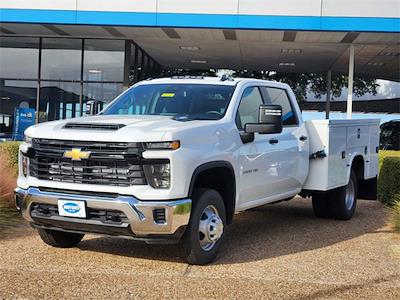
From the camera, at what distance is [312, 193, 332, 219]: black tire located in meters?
8.52

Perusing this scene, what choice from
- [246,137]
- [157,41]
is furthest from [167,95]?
[157,41]

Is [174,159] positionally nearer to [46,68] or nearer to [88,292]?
[88,292]

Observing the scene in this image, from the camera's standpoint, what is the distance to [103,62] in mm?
19438

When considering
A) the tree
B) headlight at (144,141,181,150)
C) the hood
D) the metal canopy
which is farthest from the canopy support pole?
headlight at (144,141,181,150)

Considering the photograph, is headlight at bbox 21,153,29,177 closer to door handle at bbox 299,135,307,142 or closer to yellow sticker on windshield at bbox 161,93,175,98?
yellow sticker on windshield at bbox 161,93,175,98

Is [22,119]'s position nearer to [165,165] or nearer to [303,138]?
[303,138]

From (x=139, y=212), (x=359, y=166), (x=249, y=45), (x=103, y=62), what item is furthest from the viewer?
(x=103, y=62)

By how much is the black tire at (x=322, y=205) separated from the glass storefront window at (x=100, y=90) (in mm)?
11681

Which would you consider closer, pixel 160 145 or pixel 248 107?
pixel 160 145

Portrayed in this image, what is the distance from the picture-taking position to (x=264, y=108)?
5980 mm

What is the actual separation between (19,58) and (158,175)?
16.1 m

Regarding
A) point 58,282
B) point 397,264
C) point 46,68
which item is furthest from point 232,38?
point 58,282

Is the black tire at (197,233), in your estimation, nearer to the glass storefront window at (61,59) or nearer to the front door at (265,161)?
the front door at (265,161)

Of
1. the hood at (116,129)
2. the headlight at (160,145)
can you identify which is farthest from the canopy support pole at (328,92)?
the headlight at (160,145)
